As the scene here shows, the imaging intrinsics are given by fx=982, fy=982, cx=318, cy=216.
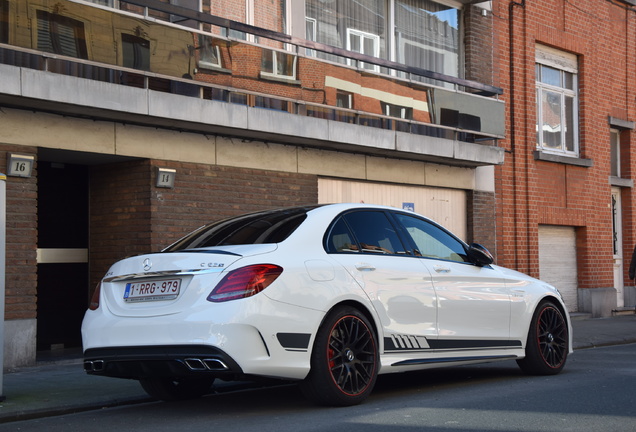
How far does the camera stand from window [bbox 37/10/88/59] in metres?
10.7

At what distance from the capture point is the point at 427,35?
17.6 meters

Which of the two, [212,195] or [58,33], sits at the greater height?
[58,33]

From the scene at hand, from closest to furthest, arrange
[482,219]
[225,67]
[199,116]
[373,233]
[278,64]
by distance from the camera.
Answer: [373,233] → [199,116] → [225,67] → [278,64] → [482,219]

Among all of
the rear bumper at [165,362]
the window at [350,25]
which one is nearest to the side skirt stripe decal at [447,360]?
the rear bumper at [165,362]

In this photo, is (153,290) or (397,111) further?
(397,111)

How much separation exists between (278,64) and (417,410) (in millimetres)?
7469

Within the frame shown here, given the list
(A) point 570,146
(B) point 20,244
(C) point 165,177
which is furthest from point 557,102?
(B) point 20,244

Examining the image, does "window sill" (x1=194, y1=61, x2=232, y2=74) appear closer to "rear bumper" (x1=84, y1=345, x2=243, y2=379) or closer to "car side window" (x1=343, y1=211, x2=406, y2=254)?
"car side window" (x1=343, y1=211, x2=406, y2=254)

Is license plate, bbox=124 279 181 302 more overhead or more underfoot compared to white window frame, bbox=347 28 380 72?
more underfoot

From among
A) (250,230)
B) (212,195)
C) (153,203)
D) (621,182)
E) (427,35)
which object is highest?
(427,35)

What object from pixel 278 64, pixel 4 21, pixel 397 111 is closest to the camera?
pixel 4 21

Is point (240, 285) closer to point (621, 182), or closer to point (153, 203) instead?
point (153, 203)

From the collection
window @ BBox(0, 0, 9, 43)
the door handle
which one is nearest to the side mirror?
the door handle

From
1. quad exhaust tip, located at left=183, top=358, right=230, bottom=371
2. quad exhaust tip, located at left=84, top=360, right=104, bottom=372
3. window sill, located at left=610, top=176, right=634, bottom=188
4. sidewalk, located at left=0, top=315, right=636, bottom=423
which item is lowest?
sidewalk, located at left=0, top=315, right=636, bottom=423
